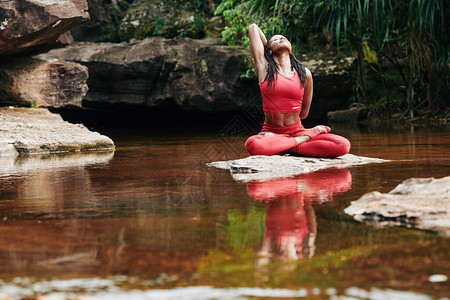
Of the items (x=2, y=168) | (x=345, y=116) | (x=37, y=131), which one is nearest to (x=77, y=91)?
(x=37, y=131)

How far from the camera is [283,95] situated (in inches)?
155

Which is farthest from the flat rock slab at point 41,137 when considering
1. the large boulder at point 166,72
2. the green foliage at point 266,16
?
the large boulder at point 166,72

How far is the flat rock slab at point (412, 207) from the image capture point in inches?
72.6

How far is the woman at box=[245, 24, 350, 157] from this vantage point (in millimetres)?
3818

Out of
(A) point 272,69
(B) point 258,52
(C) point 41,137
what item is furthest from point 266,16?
(A) point 272,69

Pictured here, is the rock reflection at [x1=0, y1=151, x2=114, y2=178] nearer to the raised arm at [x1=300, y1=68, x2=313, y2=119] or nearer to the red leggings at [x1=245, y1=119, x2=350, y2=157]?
the red leggings at [x1=245, y1=119, x2=350, y2=157]

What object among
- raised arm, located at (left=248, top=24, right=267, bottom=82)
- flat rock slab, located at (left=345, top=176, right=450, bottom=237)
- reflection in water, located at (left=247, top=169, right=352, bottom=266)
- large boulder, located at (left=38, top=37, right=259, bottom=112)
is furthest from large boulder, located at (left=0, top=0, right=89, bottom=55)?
flat rock slab, located at (left=345, top=176, right=450, bottom=237)

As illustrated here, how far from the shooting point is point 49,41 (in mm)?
6574

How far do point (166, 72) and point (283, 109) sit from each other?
594cm

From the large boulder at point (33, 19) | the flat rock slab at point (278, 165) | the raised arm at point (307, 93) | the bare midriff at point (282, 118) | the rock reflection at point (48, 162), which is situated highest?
the large boulder at point (33, 19)

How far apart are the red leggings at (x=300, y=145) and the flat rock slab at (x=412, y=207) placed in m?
1.59

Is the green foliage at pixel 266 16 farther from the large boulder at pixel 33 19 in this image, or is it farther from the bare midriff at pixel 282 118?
the bare midriff at pixel 282 118

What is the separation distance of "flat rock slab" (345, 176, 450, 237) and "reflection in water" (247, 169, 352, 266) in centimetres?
20

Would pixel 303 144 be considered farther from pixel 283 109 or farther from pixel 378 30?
pixel 378 30
